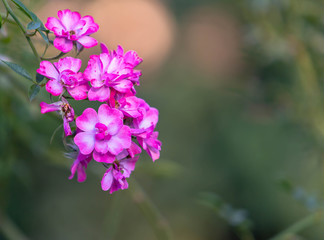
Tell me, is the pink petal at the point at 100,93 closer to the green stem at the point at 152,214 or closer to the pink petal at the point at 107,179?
the pink petal at the point at 107,179

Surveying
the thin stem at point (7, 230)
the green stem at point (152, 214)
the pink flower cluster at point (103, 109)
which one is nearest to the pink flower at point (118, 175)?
the pink flower cluster at point (103, 109)

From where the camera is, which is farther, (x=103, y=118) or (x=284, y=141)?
(x=284, y=141)

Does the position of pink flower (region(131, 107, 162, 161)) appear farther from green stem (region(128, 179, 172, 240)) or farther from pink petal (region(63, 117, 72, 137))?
green stem (region(128, 179, 172, 240))

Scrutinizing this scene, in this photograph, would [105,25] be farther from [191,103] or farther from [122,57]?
[122,57]

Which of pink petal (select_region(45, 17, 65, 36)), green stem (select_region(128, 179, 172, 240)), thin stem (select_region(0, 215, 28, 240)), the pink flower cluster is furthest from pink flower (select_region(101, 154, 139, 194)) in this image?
thin stem (select_region(0, 215, 28, 240))

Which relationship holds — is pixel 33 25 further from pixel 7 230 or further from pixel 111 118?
pixel 7 230

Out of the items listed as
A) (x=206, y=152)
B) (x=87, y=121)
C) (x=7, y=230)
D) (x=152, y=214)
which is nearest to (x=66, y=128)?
(x=87, y=121)

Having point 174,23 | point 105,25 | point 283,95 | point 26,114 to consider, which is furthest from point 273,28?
point 174,23
